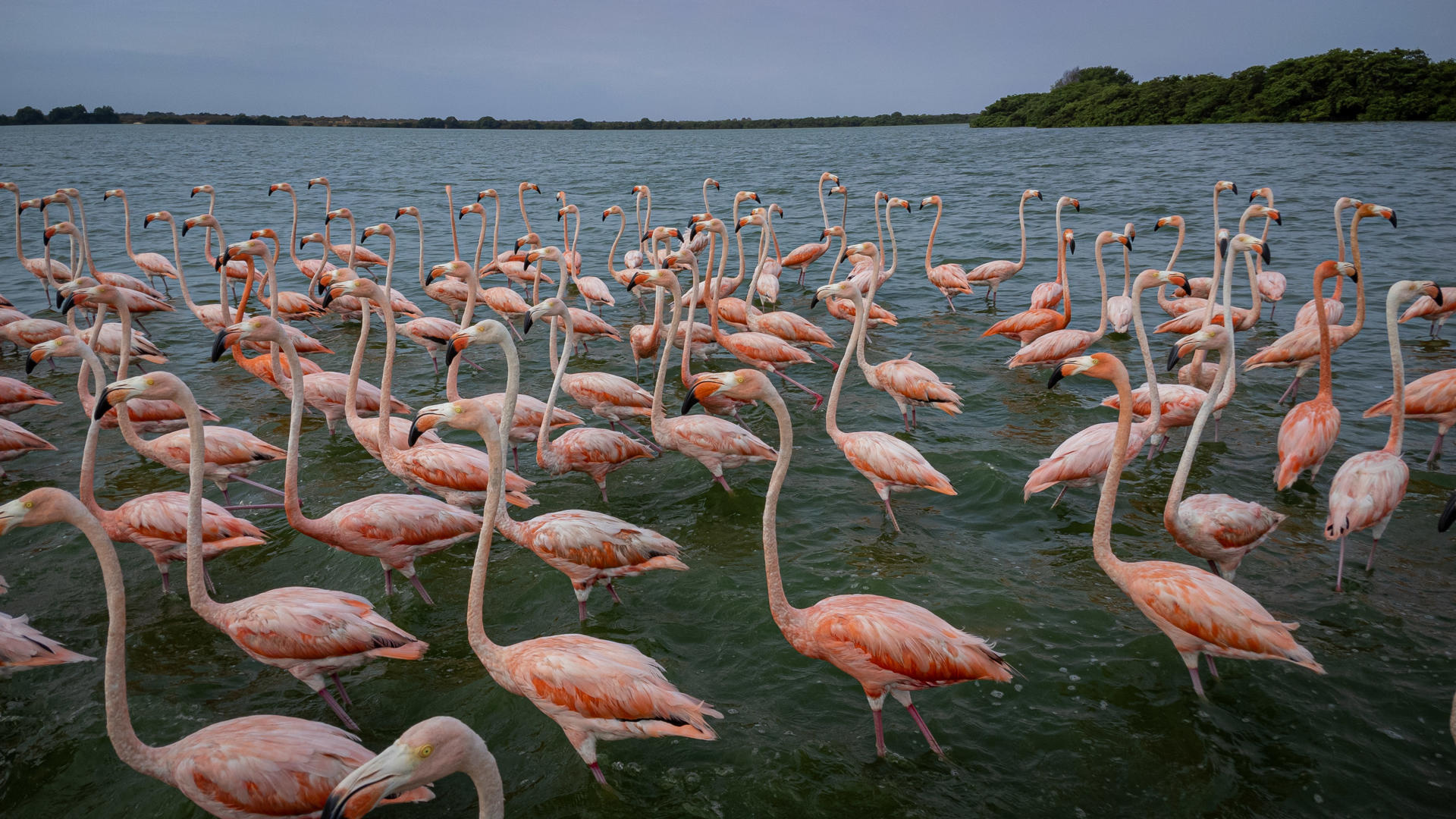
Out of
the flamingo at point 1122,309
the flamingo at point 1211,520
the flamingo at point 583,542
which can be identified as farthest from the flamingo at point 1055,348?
the flamingo at point 583,542

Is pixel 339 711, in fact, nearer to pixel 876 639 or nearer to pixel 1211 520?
pixel 876 639

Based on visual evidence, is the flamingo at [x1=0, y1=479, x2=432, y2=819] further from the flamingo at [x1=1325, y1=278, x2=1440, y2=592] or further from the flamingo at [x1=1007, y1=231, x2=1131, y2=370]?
the flamingo at [x1=1007, y1=231, x2=1131, y2=370]

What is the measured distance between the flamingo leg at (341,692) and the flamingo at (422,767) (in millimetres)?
2191

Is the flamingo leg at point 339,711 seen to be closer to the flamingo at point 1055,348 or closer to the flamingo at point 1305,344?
the flamingo at point 1055,348

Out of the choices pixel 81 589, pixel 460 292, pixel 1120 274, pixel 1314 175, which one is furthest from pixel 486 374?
pixel 1314 175

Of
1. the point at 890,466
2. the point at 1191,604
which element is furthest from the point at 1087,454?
the point at 1191,604

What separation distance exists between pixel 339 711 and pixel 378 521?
1.23 metres

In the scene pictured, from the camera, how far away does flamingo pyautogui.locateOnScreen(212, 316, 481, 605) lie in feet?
15.7

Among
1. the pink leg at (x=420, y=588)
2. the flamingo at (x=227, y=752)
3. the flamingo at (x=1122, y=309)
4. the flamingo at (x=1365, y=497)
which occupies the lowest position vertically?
the pink leg at (x=420, y=588)

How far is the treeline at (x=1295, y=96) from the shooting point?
141 ft

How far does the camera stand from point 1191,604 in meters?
3.84

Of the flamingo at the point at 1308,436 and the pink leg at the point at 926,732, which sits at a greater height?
the flamingo at the point at 1308,436

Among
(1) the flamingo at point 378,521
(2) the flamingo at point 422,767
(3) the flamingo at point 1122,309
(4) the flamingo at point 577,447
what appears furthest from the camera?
(3) the flamingo at point 1122,309

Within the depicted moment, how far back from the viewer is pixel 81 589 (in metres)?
5.22
